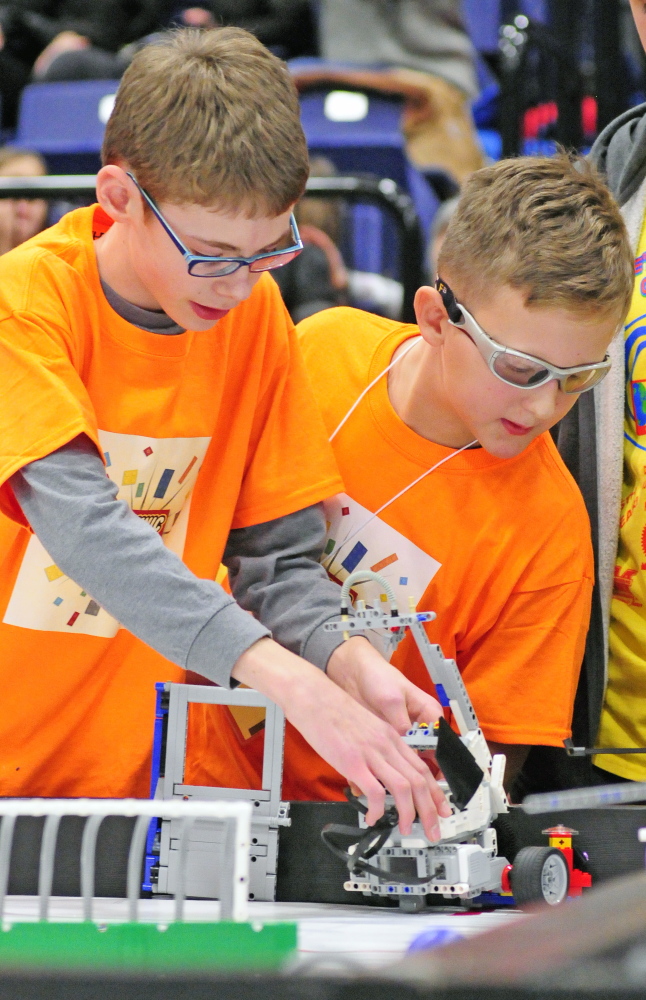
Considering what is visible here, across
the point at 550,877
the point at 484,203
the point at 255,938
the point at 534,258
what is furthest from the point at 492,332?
the point at 255,938

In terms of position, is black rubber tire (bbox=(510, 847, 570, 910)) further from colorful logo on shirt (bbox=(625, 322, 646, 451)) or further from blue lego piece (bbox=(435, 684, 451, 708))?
colorful logo on shirt (bbox=(625, 322, 646, 451))

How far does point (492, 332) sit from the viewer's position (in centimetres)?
157

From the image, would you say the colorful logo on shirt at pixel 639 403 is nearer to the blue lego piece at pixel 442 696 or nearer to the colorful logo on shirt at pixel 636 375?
the colorful logo on shirt at pixel 636 375

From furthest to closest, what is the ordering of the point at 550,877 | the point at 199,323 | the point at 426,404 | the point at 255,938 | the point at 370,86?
the point at 370,86, the point at 426,404, the point at 199,323, the point at 550,877, the point at 255,938

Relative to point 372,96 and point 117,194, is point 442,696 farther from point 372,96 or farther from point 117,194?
point 372,96

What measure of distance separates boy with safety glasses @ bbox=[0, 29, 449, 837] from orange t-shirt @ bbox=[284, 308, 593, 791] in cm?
11

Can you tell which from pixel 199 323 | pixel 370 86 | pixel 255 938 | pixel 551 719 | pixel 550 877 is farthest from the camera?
pixel 370 86

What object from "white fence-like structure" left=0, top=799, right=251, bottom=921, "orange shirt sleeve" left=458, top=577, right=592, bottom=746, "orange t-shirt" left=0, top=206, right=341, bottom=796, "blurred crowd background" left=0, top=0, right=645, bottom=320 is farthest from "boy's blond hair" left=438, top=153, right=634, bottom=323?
"blurred crowd background" left=0, top=0, right=645, bottom=320

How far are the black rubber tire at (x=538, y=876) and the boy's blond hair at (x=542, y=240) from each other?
0.70m

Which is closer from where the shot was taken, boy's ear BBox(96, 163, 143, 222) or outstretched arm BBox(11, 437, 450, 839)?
outstretched arm BBox(11, 437, 450, 839)

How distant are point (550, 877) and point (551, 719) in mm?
370

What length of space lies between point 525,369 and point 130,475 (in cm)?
55

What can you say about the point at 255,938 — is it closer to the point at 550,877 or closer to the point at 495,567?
the point at 550,877

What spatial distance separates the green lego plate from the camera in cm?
69
